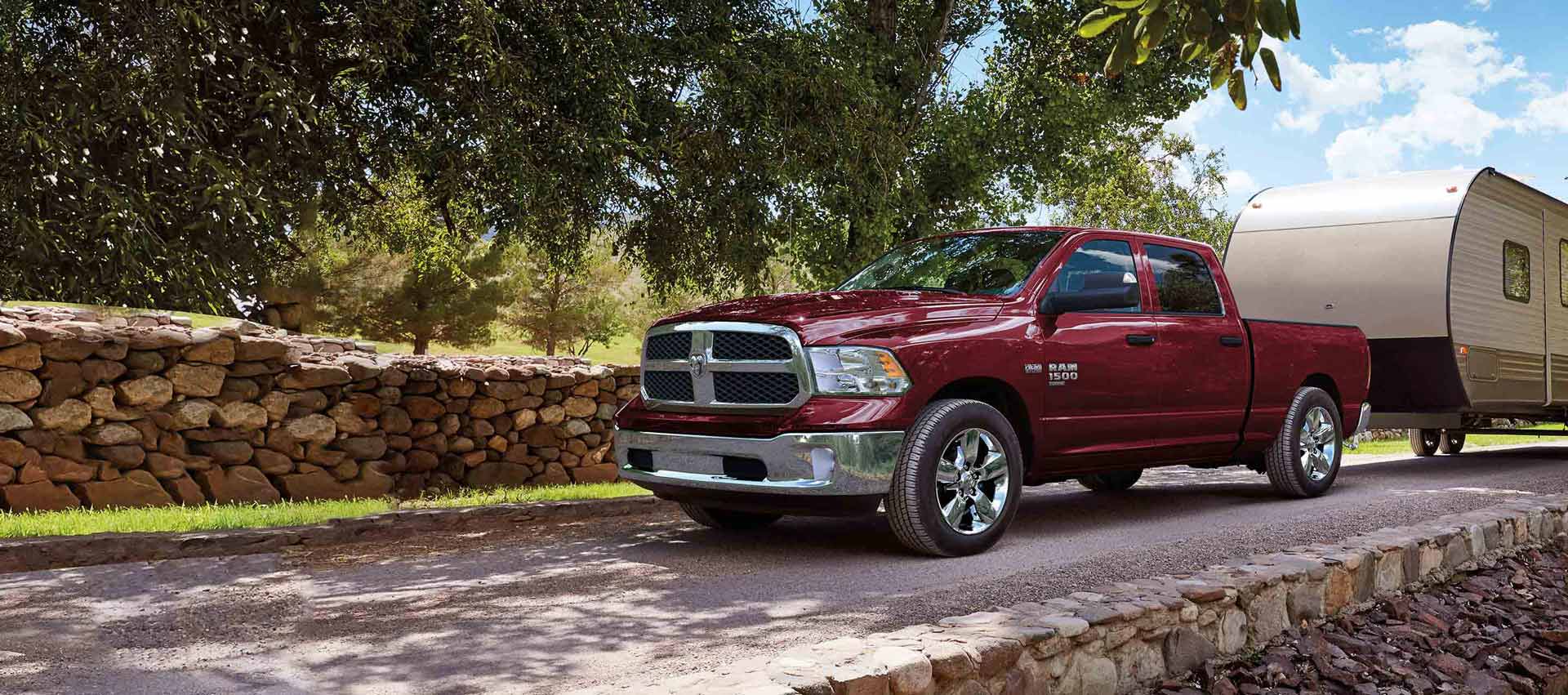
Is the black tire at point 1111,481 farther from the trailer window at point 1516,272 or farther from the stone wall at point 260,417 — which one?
the trailer window at point 1516,272

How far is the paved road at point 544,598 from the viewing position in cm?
399

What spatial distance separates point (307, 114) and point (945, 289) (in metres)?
4.83

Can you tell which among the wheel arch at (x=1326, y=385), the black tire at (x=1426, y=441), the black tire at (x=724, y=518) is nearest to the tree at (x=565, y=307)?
the black tire at (x=1426, y=441)

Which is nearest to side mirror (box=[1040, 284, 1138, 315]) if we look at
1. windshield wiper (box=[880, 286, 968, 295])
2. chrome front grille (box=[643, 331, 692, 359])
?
windshield wiper (box=[880, 286, 968, 295])

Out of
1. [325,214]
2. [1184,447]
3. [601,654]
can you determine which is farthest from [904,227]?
[601,654]

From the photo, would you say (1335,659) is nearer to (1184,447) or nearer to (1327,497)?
(1184,447)

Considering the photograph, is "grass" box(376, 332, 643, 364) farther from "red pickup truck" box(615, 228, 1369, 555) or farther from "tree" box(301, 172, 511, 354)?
"red pickup truck" box(615, 228, 1369, 555)

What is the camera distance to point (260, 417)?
379 inches

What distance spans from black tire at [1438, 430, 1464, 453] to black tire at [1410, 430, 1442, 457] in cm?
30

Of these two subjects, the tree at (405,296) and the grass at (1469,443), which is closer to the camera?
the grass at (1469,443)

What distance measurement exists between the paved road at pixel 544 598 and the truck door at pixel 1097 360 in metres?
0.58

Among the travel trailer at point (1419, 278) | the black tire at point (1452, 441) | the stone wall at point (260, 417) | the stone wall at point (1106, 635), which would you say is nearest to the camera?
the stone wall at point (1106, 635)

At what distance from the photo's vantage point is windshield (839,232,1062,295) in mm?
7070

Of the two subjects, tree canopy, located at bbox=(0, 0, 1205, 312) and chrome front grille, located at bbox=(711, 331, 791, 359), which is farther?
tree canopy, located at bbox=(0, 0, 1205, 312)
